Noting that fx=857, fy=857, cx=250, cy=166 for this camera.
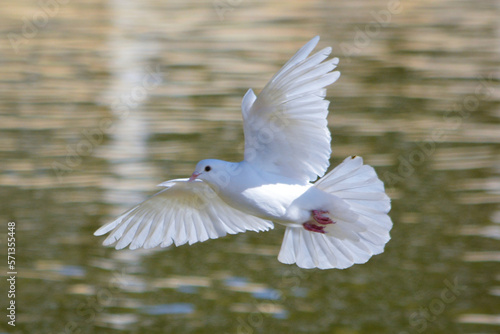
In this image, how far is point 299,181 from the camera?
6.14 metres

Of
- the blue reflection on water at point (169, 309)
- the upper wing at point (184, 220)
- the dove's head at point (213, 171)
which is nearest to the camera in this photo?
the dove's head at point (213, 171)

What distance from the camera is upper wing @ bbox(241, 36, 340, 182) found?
550 centimetres

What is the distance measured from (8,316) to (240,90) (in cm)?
826

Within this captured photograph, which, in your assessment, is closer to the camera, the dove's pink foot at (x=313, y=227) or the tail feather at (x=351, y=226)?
the tail feather at (x=351, y=226)

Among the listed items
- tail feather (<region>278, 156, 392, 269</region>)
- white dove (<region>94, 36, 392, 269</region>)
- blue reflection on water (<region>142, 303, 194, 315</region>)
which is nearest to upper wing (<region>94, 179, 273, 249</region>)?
white dove (<region>94, 36, 392, 269</region>)

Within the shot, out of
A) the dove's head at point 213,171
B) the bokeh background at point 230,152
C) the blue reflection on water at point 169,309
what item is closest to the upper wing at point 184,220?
the dove's head at point 213,171

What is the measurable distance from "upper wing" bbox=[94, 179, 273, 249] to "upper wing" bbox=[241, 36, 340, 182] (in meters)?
0.81

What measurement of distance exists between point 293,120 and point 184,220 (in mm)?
1530

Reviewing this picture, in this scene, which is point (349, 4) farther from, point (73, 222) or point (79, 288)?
point (79, 288)

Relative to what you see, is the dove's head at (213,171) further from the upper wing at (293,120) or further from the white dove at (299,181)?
the upper wing at (293,120)

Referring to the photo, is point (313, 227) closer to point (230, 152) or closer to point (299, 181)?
point (299, 181)

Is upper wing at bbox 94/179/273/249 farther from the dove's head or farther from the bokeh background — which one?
the bokeh background

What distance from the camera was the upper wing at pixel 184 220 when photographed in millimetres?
6680

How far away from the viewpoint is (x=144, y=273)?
980 centimetres
